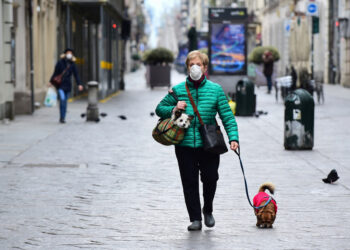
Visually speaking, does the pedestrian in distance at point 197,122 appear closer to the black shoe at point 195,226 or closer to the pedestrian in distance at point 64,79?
the black shoe at point 195,226

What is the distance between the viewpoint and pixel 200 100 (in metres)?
6.72

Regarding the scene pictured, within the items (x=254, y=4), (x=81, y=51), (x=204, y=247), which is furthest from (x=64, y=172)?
(x=254, y=4)

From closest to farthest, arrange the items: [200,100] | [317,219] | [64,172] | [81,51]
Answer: [200,100]
[317,219]
[64,172]
[81,51]

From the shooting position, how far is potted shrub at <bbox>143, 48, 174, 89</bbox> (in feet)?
135

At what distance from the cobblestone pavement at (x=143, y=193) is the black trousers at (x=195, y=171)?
0.24 meters

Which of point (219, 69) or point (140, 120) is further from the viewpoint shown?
point (219, 69)

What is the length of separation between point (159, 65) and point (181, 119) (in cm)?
3555

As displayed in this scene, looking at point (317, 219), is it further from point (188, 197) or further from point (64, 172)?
point (64, 172)

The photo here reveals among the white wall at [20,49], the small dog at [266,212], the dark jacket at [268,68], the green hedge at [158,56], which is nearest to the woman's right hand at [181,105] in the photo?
the small dog at [266,212]

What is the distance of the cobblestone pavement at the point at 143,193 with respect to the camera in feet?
21.8

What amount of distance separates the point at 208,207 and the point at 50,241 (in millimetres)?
1282

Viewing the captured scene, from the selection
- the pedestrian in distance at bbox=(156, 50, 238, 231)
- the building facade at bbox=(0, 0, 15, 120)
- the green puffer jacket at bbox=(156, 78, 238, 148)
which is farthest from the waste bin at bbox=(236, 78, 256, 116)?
the green puffer jacket at bbox=(156, 78, 238, 148)

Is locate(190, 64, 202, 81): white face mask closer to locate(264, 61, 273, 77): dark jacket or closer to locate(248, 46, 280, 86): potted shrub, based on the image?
locate(264, 61, 273, 77): dark jacket

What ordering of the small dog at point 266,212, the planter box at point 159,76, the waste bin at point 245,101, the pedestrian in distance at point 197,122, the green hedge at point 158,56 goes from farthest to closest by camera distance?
1. the green hedge at point 158,56
2. the planter box at point 159,76
3. the waste bin at point 245,101
4. the small dog at point 266,212
5. the pedestrian in distance at point 197,122
